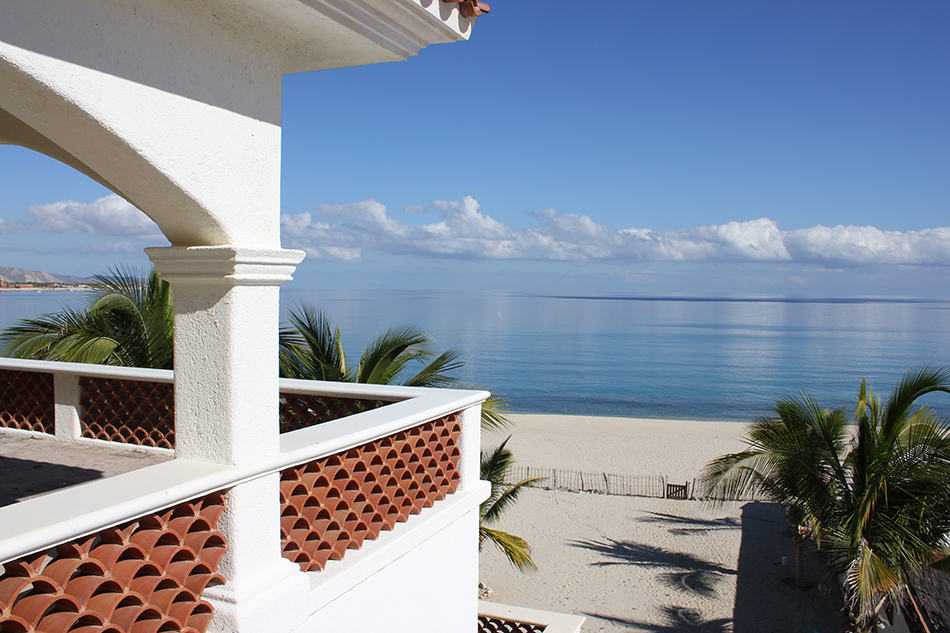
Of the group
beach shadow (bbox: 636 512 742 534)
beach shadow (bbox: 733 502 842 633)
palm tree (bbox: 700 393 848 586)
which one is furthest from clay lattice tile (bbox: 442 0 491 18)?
beach shadow (bbox: 636 512 742 534)

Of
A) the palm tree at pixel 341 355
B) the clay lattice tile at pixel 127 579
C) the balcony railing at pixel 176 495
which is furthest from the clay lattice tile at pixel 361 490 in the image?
the palm tree at pixel 341 355

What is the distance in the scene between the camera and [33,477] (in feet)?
15.1

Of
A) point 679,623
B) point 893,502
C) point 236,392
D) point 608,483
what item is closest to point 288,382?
point 236,392

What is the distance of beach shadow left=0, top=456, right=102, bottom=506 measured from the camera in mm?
4305

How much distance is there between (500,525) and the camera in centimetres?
1705

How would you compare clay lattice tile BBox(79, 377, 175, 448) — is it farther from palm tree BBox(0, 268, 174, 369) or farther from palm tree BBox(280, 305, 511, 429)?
palm tree BBox(280, 305, 511, 429)

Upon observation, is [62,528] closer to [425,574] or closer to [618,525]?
[425,574]

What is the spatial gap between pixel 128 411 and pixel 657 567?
476 inches

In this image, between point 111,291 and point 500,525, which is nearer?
point 111,291

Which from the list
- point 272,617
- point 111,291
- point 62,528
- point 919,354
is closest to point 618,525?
point 111,291

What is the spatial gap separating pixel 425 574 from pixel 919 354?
8265cm

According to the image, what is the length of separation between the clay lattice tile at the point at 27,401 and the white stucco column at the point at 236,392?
3751 mm

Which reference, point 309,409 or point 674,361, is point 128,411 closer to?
point 309,409

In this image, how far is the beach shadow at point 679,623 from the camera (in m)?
11.9
